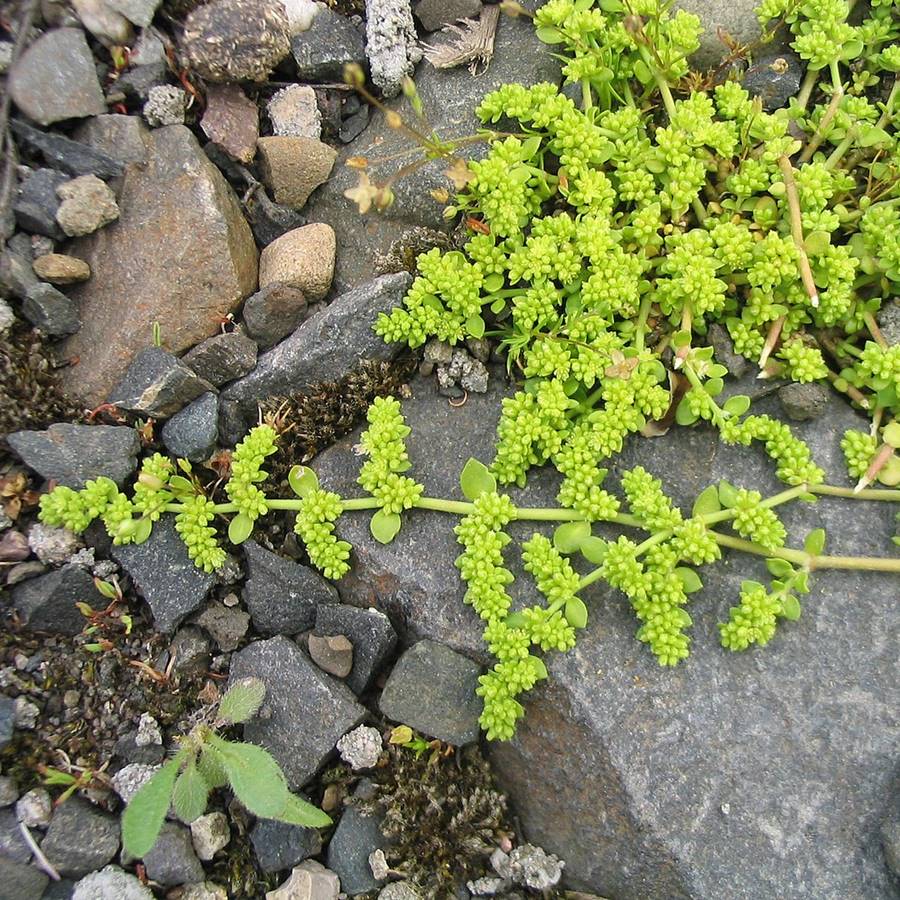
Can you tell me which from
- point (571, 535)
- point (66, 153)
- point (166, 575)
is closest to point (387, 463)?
point (571, 535)

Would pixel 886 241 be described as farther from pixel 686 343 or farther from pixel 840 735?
pixel 840 735

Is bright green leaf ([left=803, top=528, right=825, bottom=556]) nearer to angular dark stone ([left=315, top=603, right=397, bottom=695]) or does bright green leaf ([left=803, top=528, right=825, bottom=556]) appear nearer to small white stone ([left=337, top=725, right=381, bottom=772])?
angular dark stone ([left=315, top=603, right=397, bottom=695])

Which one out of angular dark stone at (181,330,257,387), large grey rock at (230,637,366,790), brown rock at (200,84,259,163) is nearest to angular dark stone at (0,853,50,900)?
large grey rock at (230,637,366,790)

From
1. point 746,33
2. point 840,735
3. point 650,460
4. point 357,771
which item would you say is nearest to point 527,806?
point 357,771

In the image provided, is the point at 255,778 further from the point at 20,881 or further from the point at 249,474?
the point at 249,474

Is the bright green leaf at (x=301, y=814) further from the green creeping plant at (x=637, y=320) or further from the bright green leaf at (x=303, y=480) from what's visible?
the bright green leaf at (x=303, y=480)

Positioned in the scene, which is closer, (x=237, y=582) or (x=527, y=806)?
(x=527, y=806)
